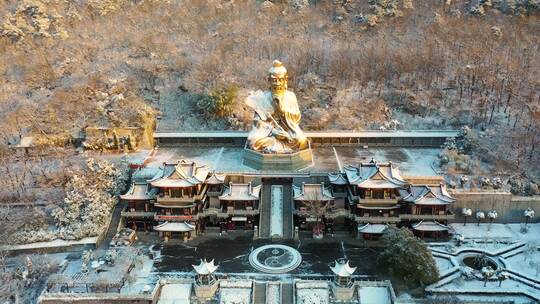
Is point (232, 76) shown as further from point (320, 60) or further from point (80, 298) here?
point (80, 298)

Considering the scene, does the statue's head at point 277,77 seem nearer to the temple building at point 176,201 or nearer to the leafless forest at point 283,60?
the leafless forest at point 283,60

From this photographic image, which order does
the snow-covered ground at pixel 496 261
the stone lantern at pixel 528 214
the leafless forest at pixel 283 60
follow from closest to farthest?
the snow-covered ground at pixel 496 261
the stone lantern at pixel 528 214
the leafless forest at pixel 283 60

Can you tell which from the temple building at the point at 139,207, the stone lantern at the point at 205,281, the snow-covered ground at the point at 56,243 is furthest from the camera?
the temple building at the point at 139,207

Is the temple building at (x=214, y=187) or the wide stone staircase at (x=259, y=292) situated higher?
the temple building at (x=214, y=187)

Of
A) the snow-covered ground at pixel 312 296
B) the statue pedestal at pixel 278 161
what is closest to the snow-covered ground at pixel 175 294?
the snow-covered ground at pixel 312 296

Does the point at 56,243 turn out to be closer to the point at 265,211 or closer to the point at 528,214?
the point at 265,211

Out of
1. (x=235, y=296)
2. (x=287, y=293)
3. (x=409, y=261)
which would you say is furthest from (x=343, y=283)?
(x=235, y=296)

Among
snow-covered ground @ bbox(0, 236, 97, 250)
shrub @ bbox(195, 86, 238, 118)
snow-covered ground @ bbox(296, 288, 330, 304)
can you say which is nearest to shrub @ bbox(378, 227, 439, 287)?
snow-covered ground @ bbox(296, 288, 330, 304)

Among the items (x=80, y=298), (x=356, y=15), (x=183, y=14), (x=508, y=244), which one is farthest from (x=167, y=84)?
(x=508, y=244)
